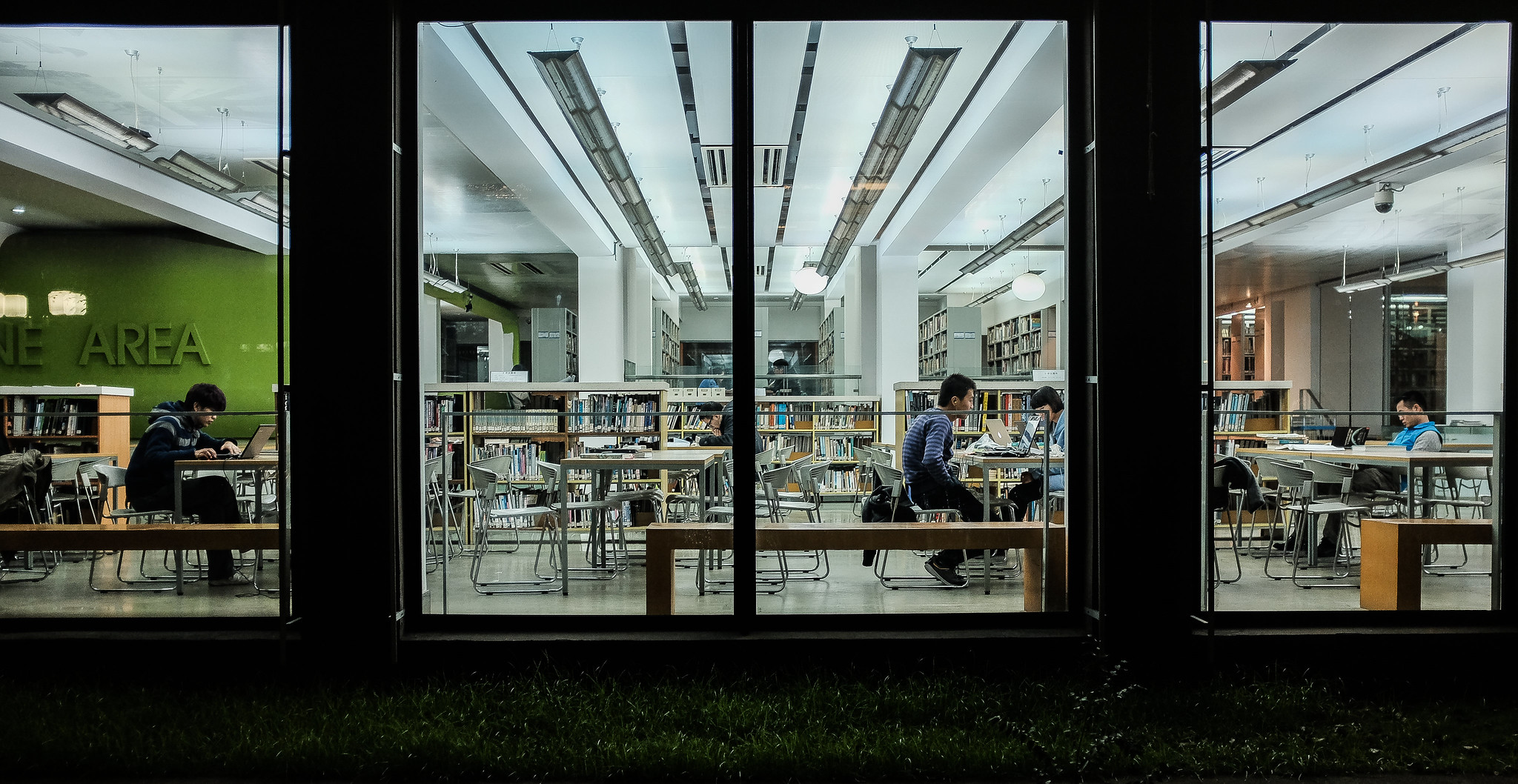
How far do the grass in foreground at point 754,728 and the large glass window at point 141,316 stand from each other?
0.60 m

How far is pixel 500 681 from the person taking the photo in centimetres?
340

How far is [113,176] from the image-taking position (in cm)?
710

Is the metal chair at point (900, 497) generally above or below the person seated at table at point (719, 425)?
below

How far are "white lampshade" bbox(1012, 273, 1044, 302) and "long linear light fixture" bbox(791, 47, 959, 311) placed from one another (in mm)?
3537

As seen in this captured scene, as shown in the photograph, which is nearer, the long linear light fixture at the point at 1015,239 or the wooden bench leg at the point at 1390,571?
the wooden bench leg at the point at 1390,571

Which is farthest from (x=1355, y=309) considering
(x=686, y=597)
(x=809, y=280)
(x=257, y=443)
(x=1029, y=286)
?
(x=257, y=443)

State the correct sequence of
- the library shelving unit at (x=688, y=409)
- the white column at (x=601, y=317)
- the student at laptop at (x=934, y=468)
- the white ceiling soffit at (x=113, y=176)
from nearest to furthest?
1. the student at laptop at (x=934, y=468)
2. the library shelving unit at (x=688, y=409)
3. the white ceiling soffit at (x=113, y=176)
4. the white column at (x=601, y=317)

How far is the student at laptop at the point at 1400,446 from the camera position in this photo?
4.90 meters

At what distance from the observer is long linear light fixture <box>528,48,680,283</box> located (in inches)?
223

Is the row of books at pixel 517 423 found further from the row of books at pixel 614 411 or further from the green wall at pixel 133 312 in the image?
the green wall at pixel 133 312

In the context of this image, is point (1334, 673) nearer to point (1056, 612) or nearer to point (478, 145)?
point (1056, 612)

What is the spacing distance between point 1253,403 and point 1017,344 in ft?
12.5

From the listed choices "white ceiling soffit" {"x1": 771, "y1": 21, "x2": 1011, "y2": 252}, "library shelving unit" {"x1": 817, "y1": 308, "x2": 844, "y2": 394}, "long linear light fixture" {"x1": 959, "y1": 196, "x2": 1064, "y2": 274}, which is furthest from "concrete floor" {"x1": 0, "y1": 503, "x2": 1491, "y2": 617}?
"long linear light fixture" {"x1": 959, "y1": 196, "x2": 1064, "y2": 274}

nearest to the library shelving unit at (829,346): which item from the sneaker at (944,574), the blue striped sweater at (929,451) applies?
the blue striped sweater at (929,451)
